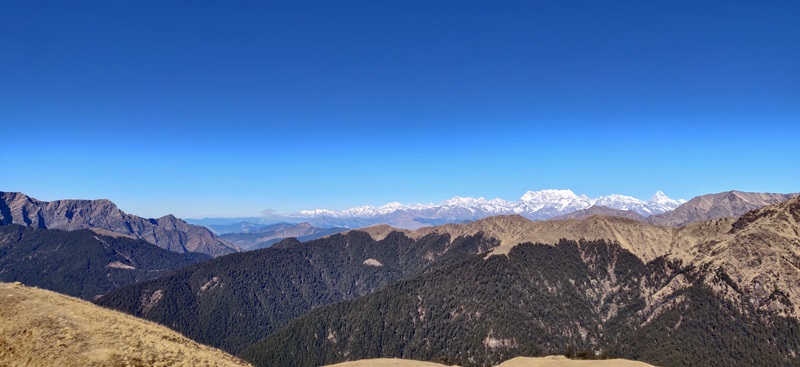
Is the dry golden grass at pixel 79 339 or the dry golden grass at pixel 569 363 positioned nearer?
the dry golden grass at pixel 79 339

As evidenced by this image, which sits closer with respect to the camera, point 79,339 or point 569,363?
point 79,339

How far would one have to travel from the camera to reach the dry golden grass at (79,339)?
39375 millimetres

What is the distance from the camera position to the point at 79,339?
41.7 m

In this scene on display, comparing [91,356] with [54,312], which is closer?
[91,356]

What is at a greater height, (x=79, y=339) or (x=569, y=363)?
(x=79, y=339)

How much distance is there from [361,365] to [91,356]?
309 ft

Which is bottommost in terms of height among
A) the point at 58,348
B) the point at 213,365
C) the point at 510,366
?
the point at 510,366

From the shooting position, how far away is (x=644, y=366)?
123 metres

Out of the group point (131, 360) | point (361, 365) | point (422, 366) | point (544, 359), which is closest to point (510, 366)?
point (544, 359)

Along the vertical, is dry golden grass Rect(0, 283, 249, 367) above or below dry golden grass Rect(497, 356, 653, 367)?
above

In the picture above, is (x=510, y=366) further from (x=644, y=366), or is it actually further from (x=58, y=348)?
(x=58, y=348)

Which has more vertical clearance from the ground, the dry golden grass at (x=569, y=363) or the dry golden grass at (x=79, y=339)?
the dry golden grass at (x=79, y=339)

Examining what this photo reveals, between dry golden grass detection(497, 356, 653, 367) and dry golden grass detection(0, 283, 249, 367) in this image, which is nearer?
dry golden grass detection(0, 283, 249, 367)

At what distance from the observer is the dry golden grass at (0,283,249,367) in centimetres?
3938
